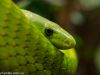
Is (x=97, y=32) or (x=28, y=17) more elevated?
(x=28, y=17)

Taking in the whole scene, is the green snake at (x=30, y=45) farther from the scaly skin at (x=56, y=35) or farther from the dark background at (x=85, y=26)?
the dark background at (x=85, y=26)

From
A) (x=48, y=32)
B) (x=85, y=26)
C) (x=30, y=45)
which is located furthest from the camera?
(x=85, y=26)

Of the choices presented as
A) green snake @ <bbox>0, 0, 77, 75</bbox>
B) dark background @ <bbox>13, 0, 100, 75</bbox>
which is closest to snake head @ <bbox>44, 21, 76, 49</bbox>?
green snake @ <bbox>0, 0, 77, 75</bbox>

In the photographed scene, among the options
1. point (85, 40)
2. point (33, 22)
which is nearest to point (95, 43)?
point (85, 40)

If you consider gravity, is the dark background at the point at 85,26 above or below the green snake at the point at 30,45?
below

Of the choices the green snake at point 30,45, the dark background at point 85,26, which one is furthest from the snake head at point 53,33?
the dark background at point 85,26

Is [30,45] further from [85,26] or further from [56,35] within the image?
[85,26]

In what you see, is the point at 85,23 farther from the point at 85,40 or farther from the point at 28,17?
the point at 28,17

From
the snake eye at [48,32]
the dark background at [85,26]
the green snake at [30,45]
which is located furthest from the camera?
the dark background at [85,26]

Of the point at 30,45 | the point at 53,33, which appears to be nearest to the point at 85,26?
the point at 53,33
